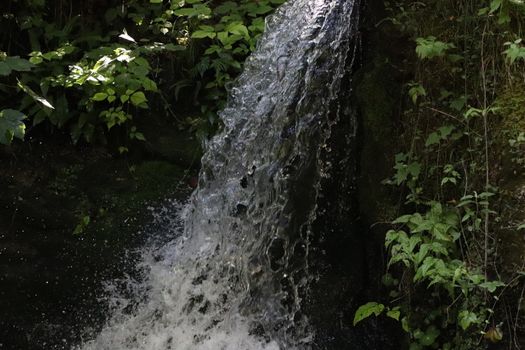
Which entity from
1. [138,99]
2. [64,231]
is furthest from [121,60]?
[64,231]

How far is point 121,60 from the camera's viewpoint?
4.68m

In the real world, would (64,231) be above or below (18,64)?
below

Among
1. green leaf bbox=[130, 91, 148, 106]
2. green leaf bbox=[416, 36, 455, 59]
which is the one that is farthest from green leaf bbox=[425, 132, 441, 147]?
green leaf bbox=[130, 91, 148, 106]

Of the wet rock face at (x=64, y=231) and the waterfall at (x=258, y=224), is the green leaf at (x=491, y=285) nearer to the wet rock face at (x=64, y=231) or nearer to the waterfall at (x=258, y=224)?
the waterfall at (x=258, y=224)

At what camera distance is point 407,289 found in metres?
3.33

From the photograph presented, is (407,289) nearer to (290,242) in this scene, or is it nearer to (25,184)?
(290,242)

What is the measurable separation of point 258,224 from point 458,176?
5.31 feet

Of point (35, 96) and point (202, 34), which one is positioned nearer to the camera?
point (35, 96)

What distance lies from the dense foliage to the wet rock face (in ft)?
0.98

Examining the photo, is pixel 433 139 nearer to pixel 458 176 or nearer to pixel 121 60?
pixel 458 176

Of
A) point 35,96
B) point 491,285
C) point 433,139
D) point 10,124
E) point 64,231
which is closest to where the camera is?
point 491,285

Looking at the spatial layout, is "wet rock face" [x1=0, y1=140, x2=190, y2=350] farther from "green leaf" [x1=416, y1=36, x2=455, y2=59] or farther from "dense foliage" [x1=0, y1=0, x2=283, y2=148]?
"green leaf" [x1=416, y1=36, x2=455, y2=59]

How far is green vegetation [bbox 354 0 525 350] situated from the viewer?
9.35 feet

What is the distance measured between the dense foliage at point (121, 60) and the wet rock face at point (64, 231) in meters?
0.30
